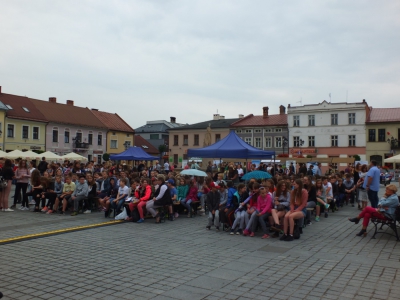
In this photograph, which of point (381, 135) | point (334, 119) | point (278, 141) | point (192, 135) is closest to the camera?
point (381, 135)

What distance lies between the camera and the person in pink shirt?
364 inches

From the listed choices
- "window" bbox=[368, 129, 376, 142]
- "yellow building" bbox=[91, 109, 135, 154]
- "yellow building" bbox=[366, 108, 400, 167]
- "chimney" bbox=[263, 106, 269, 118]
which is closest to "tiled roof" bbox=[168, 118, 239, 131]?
"chimney" bbox=[263, 106, 269, 118]

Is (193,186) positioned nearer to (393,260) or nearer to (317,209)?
(317,209)

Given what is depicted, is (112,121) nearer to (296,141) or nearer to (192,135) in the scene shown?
(192,135)

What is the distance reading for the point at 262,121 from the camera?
62.9 meters

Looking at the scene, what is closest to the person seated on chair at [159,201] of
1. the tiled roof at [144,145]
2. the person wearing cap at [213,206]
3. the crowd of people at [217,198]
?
the crowd of people at [217,198]

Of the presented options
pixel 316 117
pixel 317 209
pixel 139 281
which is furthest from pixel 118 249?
pixel 316 117

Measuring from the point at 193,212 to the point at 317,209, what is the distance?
4160mm

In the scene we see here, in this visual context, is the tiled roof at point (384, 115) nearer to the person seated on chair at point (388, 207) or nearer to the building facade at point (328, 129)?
the building facade at point (328, 129)

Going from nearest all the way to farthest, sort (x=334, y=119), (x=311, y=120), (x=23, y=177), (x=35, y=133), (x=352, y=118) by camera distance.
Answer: (x=23, y=177)
(x=35, y=133)
(x=352, y=118)
(x=334, y=119)
(x=311, y=120)

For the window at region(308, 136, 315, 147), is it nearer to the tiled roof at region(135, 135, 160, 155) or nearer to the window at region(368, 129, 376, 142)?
the window at region(368, 129, 376, 142)

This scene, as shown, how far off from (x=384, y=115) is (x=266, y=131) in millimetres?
17278

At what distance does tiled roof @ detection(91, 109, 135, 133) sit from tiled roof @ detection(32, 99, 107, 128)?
1.43 meters

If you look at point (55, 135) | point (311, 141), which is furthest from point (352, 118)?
point (55, 135)
